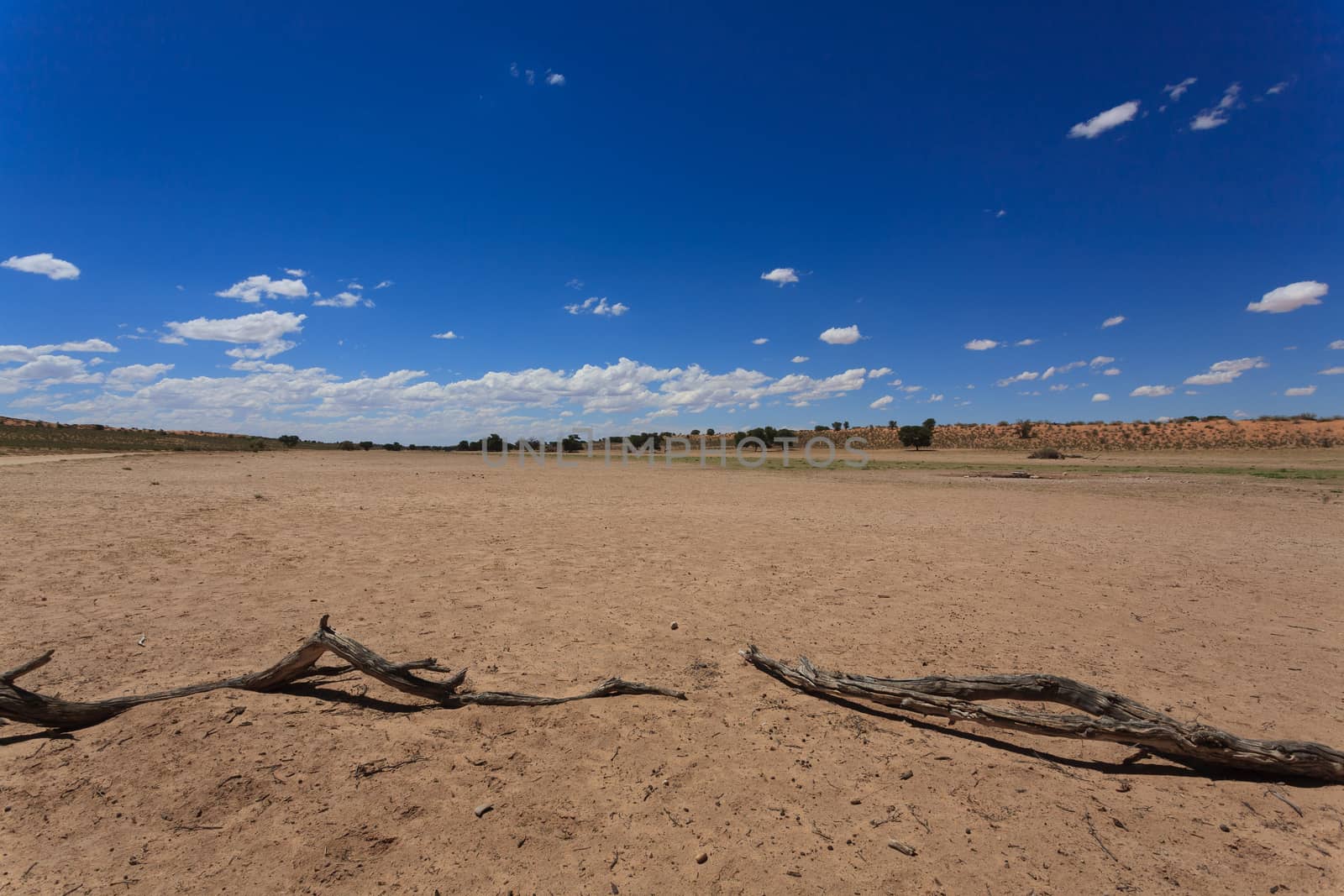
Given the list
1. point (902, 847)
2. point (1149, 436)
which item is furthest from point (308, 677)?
point (1149, 436)

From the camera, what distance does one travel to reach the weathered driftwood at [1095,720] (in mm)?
3760

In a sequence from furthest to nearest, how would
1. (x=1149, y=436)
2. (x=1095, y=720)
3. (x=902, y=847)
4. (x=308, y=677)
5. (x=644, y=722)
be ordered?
1. (x=1149, y=436)
2. (x=308, y=677)
3. (x=644, y=722)
4. (x=1095, y=720)
5. (x=902, y=847)

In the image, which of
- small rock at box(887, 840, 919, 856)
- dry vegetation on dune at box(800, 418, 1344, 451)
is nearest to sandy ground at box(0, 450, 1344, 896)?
small rock at box(887, 840, 919, 856)

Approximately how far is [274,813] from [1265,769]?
6313mm

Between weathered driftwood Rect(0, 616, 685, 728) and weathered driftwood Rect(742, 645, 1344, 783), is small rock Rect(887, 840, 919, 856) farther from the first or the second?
weathered driftwood Rect(0, 616, 685, 728)

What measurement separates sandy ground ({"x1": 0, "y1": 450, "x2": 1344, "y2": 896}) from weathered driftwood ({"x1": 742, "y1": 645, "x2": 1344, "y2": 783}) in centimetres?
17

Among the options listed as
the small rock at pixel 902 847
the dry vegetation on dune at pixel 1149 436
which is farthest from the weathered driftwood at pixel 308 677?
the dry vegetation on dune at pixel 1149 436

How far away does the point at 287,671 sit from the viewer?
14.9 feet

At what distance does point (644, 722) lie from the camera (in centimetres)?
451

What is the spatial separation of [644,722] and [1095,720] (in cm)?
322

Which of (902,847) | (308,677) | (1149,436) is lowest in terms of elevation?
(902,847)

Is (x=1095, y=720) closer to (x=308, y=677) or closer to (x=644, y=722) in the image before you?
(x=644, y=722)

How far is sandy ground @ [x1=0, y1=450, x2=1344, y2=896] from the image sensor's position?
3.09 m

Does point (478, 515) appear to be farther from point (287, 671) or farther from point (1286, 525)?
point (1286, 525)
